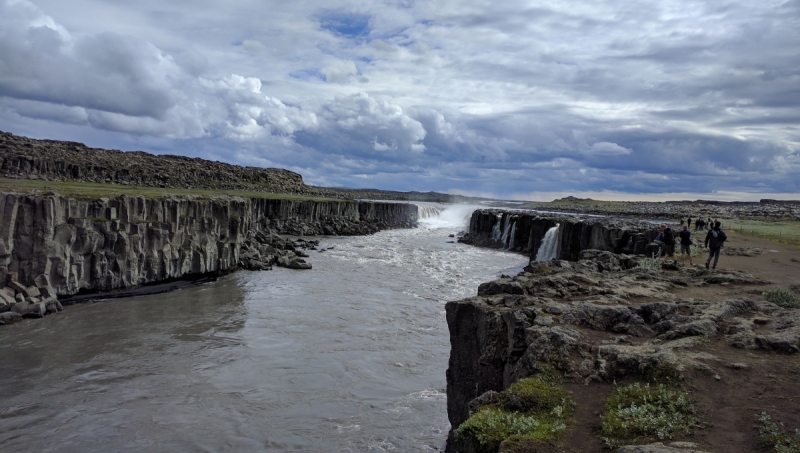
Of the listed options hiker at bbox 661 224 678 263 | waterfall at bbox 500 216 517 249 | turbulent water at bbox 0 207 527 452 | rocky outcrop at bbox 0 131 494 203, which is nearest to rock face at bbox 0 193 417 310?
turbulent water at bbox 0 207 527 452

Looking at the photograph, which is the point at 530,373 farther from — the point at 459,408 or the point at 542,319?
the point at 459,408

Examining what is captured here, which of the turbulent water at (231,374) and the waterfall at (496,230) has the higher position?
the waterfall at (496,230)

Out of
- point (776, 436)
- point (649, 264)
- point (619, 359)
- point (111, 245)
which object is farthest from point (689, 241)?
point (111, 245)

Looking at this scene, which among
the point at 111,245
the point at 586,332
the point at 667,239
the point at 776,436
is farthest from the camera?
the point at 111,245

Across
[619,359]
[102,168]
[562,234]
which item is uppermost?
[102,168]

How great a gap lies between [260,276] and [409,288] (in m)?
11.8

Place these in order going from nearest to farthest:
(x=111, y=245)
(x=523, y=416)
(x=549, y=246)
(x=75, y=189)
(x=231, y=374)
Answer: (x=523, y=416) < (x=231, y=374) < (x=111, y=245) < (x=75, y=189) < (x=549, y=246)

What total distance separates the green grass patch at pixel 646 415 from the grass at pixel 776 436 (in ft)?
2.77

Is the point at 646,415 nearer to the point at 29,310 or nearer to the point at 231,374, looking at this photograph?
the point at 231,374

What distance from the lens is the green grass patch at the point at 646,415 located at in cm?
774

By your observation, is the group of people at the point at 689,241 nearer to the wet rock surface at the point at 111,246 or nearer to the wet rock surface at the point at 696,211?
the wet rock surface at the point at 111,246

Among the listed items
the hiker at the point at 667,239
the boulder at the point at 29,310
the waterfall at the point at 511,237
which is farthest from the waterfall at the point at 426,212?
the boulder at the point at 29,310

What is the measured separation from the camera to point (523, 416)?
841 centimetres

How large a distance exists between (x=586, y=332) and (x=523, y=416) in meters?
4.30
